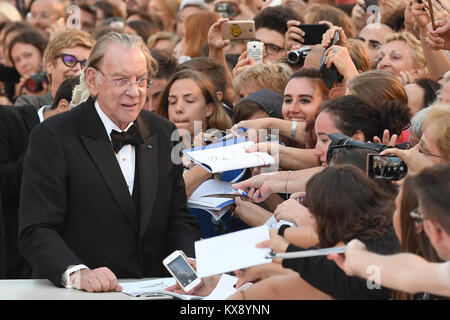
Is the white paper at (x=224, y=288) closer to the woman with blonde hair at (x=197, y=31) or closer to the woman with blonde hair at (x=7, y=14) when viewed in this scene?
the woman with blonde hair at (x=197, y=31)

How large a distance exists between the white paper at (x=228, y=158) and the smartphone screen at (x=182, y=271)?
532 millimetres

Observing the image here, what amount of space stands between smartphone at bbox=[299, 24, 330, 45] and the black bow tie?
92.9 inches

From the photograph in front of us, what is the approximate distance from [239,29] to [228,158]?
2558mm

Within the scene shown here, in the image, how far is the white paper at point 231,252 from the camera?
119 inches

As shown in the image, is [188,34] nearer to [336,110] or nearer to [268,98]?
[268,98]

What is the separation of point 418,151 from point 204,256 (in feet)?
3.56

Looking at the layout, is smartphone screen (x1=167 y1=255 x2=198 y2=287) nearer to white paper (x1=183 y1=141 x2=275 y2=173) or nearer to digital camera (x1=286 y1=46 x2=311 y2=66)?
white paper (x1=183 y1=141 x2=275 y2=173)

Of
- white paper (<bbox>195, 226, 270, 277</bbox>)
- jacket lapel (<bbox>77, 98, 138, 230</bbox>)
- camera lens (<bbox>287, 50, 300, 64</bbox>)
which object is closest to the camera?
white paper (<bbox>195, 226, 270, 277</bbox>)

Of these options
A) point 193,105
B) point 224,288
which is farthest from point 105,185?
point 193,105

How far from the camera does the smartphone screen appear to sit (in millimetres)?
3657

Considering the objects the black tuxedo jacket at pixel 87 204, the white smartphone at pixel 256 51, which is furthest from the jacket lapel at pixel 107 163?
the white smartphone at pixel 256 51

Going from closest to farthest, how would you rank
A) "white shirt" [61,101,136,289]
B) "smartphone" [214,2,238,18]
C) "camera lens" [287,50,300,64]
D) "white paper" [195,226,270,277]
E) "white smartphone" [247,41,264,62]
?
1. "white paper" [195,226,270,277]
2. "white shirt" [61,101,136,289]
3. "camera lens" [287,50,300,64]
4. "white smartphone" [247,41,264,62]
5. "smartphone" [214,2,238,18]

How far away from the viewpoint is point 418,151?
3568mm

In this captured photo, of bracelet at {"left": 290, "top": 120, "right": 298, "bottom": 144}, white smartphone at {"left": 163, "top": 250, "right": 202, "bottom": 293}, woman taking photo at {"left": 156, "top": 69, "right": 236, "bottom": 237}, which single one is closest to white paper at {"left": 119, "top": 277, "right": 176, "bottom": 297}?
white smartphone at {"left": 163, "top": 250, "right": 202, "bottom": 293}
